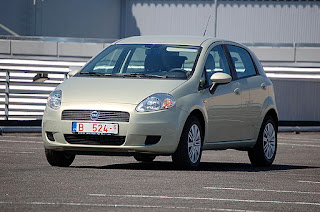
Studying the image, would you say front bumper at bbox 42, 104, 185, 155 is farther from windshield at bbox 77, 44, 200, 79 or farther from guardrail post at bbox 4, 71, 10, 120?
guardrail post at bbox 4, 71, 10, 120

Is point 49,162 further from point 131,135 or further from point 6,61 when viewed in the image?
point 6,61

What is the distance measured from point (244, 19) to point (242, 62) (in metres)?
62.6

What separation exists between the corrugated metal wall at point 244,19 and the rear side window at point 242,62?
60.8 m

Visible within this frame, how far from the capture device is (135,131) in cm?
1230

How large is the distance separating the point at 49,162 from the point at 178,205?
4.45 m

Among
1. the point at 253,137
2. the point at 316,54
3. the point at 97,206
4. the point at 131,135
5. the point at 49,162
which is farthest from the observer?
the point at 316,54

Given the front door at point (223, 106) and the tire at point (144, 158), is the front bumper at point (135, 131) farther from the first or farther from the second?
the tire at point (144, 158)

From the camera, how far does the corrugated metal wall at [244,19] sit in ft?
252

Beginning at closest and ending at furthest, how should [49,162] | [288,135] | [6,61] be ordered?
1. [49,162]
2. [288,135]
3. [6,61]

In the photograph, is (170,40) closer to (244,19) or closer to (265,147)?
(265,147)

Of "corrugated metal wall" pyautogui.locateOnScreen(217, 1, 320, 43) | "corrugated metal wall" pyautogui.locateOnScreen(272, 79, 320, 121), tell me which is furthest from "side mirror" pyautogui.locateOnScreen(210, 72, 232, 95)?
"corrugated metal wall" pyautogui.locateOnScreen(217, 1, 320, 43)

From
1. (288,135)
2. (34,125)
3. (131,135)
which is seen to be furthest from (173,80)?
(288,135)

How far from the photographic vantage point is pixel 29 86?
24375mm

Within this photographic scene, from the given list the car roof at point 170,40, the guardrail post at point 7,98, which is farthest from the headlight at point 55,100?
Result: the guardrail post at point 7,98
